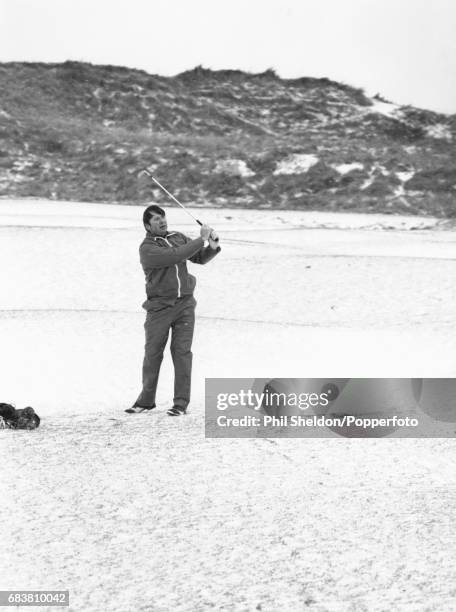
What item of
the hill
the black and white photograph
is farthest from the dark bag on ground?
the hill

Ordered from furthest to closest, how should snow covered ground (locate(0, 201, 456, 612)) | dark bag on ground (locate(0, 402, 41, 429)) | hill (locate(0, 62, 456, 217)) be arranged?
hill (locate(0, 62, 456, 217)) → dark bag on ground (locate(0, 402, 41, 429)) → snow covered ground (locate(0, 201, 456, 612))

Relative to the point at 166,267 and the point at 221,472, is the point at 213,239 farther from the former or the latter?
the point at 221,472

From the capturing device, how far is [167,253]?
588 cm

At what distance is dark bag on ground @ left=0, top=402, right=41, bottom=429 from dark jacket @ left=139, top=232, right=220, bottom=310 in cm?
97

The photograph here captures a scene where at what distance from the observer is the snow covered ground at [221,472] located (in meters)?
3.47

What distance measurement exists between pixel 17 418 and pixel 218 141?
2529cm

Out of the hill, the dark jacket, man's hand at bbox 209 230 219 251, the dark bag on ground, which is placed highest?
the hill

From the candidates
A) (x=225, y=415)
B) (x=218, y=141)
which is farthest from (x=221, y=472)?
(x=218, y=141)

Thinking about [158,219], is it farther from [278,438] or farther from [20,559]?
[20,559]

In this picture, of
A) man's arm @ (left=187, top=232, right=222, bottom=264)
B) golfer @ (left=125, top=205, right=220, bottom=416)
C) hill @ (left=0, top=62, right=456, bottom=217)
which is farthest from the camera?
hill @ (left=0, top=62, right=456, bottom=217)

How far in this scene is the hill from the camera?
24359 mm

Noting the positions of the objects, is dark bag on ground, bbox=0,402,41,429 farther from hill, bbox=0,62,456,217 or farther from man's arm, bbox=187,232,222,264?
hill, bbox=0,62,456,217

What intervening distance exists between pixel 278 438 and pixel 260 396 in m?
0.96

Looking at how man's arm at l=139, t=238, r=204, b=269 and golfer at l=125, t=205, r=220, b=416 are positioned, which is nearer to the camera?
man's arm at l=139, t=238, r=204, b=269
